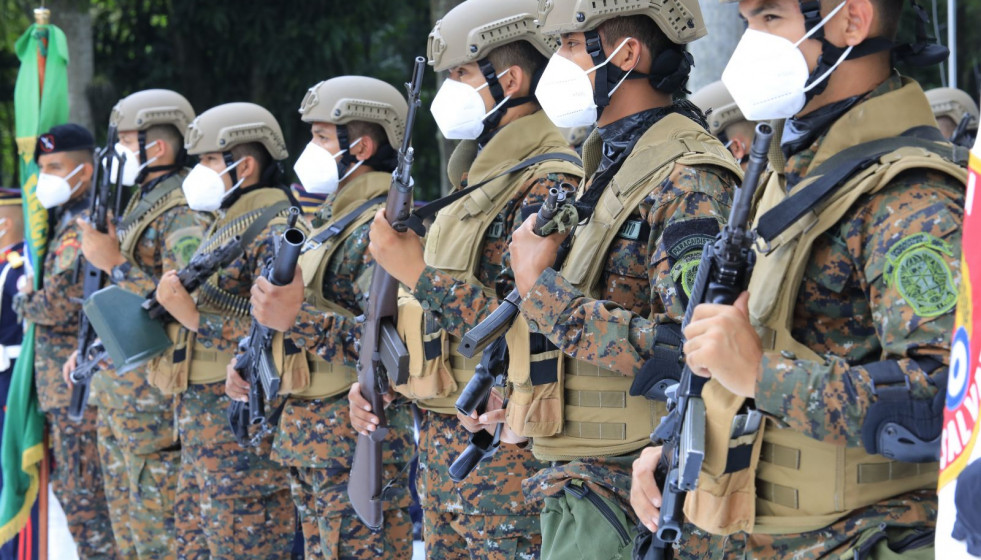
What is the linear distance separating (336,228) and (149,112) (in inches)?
93.0

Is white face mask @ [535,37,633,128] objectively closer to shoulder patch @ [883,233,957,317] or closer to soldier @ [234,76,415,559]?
shoulder patch @ [883,233,957,317]

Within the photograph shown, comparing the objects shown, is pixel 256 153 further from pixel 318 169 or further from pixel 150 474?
pixel 150 474

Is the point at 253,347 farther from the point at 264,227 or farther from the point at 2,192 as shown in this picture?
the point at 2,192

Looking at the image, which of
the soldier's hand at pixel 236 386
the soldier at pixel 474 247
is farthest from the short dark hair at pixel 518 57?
the soldier's hand at pixel 236 386

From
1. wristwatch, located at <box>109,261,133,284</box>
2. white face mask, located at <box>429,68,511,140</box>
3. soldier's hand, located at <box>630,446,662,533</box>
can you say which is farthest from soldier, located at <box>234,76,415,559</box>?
soldier's hand, located at <box>630,446,662,533</box>

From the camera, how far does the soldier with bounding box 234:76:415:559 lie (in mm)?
4836

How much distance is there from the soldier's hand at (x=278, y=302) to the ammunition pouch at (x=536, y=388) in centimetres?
167

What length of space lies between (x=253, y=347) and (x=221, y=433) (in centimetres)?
71

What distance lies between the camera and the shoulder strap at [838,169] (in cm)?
239

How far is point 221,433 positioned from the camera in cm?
559

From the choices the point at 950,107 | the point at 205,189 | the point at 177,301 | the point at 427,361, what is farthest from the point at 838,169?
the point at 950,107

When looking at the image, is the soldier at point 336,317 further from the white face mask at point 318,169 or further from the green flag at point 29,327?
the green flag at point 29,327

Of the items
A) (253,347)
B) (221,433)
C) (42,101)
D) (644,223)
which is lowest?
(221,433)

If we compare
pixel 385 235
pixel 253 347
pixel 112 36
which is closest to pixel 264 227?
Result: pixel 253 347
